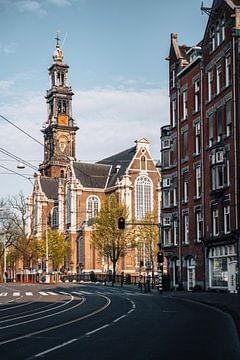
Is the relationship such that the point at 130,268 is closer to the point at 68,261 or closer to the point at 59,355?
the point at 68,261

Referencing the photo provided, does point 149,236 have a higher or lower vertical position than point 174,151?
lower

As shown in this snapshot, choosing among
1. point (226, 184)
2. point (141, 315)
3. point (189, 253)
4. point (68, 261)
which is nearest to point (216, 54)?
point (226, 184)

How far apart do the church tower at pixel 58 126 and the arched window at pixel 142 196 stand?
28153 mm

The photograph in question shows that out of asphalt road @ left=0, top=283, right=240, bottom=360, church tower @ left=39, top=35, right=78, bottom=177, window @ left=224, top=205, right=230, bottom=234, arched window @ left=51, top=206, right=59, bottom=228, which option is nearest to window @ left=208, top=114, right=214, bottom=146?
window @ left=224, top=205, right=230, bottom=234

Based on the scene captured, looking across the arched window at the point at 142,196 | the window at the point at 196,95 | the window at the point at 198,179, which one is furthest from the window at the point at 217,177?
the arched window at the point at 142,196

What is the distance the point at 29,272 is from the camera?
103438mm

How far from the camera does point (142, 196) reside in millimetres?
112688

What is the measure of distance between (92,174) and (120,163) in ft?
18.5

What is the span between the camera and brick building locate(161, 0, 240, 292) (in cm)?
4538

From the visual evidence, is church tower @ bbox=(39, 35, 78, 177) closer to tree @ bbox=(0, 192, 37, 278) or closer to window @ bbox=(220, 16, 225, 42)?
tree @ bbox=(0, 192, 37, 278)

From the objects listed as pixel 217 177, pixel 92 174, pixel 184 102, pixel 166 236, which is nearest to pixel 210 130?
pixel 217 177

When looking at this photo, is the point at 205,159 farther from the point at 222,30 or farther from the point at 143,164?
the point at 143,164

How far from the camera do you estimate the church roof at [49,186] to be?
436 feet

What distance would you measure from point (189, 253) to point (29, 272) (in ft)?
181
